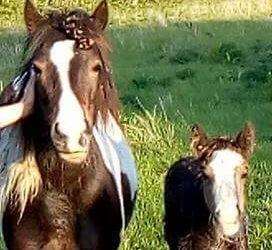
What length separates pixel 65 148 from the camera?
4.66 meters

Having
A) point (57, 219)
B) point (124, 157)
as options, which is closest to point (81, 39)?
point (57, 219)

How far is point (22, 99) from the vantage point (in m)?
5.09

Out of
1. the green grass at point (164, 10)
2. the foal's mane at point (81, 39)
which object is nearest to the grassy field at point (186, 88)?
the green grass at point (164, 10)

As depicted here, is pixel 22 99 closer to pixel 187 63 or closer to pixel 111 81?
pixel 111 81

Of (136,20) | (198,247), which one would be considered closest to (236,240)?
(198,247)

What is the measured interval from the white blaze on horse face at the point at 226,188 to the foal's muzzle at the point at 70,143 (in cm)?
107

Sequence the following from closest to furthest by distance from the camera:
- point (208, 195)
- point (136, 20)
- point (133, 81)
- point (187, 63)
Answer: point (208, 195)
point (133, 81)
point (187, 63)
point (136, 20)

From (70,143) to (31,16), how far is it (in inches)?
36.5

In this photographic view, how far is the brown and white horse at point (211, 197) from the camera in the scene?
552 cm

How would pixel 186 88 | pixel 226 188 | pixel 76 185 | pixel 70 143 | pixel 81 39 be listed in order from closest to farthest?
pixel 70 143, pixel 81 39, pixel 76 185, pixel 226 188, pixel 186 88

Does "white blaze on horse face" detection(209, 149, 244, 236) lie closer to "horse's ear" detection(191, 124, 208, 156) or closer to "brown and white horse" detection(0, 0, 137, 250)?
"horse's ear" detection(191, 124, 208, 156)

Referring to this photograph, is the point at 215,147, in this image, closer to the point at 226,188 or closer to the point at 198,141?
the point at 198,141

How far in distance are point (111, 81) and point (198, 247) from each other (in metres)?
1.62

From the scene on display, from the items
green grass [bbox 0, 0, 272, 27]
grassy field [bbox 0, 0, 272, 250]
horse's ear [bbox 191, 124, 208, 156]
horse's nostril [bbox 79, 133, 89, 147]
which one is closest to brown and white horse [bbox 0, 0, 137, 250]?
horse's nostril [bbox 79, 133, 89, 147]
